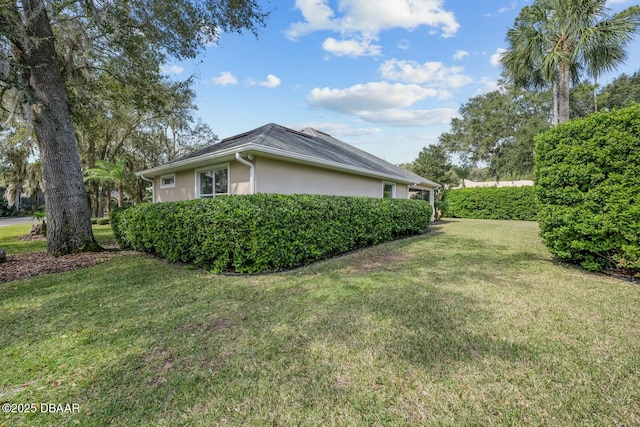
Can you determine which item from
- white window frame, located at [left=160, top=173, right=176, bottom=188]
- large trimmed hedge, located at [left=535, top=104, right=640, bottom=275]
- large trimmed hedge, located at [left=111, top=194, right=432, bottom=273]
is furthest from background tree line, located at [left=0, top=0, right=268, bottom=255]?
large trimmed hedge, located at [left=535, top=104, right=640, bottom=275]

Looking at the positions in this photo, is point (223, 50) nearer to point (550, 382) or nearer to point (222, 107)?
point (222, 107)

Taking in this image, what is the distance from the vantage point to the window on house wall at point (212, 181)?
336 inches

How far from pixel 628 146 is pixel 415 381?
5895mm

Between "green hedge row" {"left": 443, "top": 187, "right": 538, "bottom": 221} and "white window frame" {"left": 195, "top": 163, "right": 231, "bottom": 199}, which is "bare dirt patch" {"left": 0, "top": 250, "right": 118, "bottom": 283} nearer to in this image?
"white window frame" {"left": 195, "top": 163, "right": 231, "bottom": 199}

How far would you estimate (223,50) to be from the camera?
30.7 feet

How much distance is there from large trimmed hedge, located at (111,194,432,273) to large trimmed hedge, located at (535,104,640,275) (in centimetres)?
449

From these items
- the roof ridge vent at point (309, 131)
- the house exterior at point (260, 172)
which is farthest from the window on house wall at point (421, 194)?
the house exterior at point (260, 172)

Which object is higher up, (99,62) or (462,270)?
(99,62)

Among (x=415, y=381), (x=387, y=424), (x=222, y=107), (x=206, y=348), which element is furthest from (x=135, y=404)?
(x=222, y=107)

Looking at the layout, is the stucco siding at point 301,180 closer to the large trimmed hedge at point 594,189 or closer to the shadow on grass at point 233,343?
the shadow on grass at point 233,343

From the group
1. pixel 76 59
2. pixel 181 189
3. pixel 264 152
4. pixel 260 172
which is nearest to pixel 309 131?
pixel 181 189

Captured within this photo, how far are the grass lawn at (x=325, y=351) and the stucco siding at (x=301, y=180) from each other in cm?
358

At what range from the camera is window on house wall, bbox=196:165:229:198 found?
8.53 metres

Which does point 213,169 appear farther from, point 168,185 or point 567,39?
point 567,39
